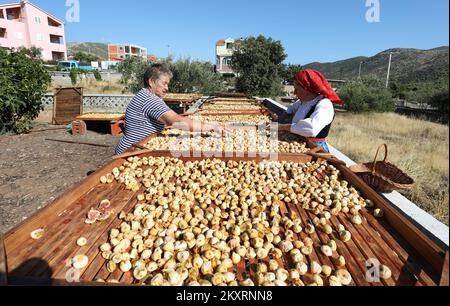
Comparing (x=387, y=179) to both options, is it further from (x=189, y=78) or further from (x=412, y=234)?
(x=189, y=78)

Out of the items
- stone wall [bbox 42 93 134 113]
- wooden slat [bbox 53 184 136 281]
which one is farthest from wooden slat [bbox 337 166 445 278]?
stone wall [bbox 42 93 134 113]

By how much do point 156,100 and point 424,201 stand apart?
172 inches

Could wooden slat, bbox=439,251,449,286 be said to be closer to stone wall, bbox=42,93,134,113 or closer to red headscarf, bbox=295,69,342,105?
red headscarf, bbox=295,69,342,105

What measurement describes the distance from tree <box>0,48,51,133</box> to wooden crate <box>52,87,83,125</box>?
949mm

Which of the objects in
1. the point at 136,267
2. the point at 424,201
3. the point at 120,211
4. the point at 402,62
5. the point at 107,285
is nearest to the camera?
the point at 107,285

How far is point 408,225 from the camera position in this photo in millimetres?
1467

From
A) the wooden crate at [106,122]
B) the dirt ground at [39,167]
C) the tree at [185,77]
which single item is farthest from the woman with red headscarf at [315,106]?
the tree at [185,77]

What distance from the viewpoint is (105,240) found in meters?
1.48

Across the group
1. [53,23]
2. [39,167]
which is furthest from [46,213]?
[53,23]

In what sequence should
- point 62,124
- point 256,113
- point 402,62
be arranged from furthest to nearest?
point 402,62 → point 62,124 → point 256,113

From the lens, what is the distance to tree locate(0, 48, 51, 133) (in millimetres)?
7594

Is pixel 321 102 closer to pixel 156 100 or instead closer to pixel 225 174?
pixel 225 174

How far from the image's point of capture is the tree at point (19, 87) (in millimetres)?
7594

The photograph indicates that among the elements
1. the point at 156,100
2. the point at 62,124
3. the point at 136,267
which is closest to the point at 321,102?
the point at 156,100
